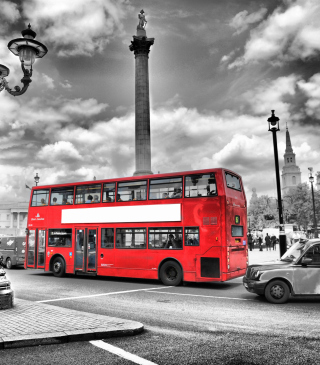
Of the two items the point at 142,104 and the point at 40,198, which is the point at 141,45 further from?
the point at 40,198

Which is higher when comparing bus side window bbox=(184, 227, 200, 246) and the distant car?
bus side window bbox=(184, 227, 200, 246)

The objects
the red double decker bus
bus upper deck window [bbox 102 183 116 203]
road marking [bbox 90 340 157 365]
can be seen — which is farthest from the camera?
bus upper deck window [bbox 102 183 116 203]

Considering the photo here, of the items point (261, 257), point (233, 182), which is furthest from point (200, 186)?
point (261, 257)

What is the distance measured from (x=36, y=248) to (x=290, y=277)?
12.3m

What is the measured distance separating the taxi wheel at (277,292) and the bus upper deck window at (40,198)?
11280 mm

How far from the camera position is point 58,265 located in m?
17.5

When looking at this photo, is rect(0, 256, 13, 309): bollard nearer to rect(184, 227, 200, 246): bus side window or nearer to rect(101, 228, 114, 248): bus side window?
rect(184, 227, 200, 246): bus side window

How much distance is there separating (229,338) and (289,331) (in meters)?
1.28

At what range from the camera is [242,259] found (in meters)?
14.5

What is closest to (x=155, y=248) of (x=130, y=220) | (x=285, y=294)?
(x=130, y=220)

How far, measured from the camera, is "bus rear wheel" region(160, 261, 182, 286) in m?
14.0

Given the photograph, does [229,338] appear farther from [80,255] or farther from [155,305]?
[80,255]

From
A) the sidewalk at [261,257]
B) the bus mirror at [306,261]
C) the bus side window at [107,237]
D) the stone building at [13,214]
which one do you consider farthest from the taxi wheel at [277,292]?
the stone building at [13,214]

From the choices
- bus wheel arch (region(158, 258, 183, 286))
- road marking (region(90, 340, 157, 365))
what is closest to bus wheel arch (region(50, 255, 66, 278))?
bus wheel arch (region(158, 258, 183, 286))
